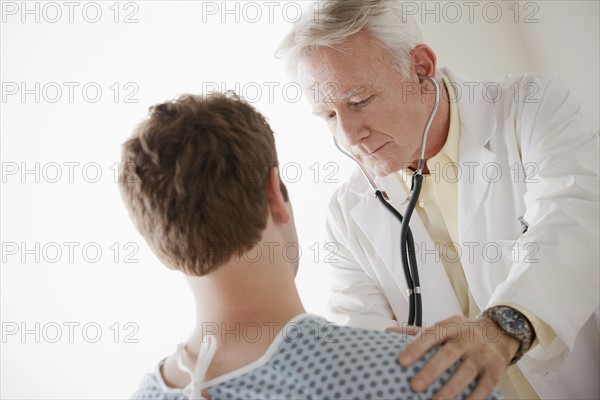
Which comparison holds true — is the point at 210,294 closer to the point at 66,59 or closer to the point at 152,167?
the point at 152,167

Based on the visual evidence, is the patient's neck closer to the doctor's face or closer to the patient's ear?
the patient's ear

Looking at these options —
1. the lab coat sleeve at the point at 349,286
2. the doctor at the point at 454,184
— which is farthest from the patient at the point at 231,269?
the lab coat sleeve at the point at 349,286

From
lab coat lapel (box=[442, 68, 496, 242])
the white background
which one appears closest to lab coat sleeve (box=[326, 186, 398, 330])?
lab coat lapel (box=[442, 68, 496, 242])

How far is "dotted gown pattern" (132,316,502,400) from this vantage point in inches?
27.4

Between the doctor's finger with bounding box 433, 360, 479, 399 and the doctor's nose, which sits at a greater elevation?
the doctor's nose

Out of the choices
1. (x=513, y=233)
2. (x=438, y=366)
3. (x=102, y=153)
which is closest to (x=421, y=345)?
(x=438, y=366)

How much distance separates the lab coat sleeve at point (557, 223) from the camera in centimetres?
102

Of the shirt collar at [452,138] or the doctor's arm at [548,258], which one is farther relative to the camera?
the shirt collar at [452,138]

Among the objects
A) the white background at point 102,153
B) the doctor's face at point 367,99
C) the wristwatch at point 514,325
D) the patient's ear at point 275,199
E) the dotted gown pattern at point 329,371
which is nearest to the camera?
the dotted gown pattern at point 329,371

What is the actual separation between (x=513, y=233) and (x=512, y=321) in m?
0.40

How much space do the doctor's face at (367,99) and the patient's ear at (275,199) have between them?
21.0 inches

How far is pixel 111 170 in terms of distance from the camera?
6.05 feet

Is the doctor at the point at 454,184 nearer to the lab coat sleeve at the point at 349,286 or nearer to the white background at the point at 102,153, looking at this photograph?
the lab coat sleeve at the point at 349,286

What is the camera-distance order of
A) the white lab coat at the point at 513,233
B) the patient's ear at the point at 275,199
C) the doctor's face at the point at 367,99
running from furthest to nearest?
the doctor's face at the point at 367,99, the white lab coat at the point at 513,233, the patient's ear at the point at 275,199
